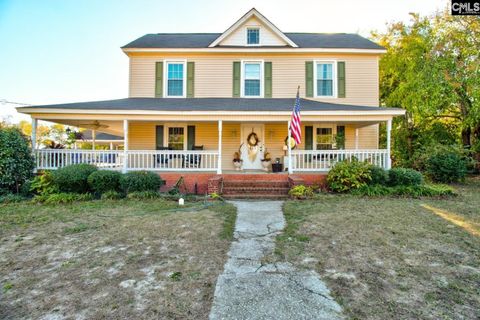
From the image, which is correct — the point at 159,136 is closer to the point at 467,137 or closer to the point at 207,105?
the point at 207,105

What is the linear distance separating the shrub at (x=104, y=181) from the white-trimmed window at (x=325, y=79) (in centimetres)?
987

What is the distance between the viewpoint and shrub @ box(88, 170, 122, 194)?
8697mm

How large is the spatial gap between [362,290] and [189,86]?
1168 cm

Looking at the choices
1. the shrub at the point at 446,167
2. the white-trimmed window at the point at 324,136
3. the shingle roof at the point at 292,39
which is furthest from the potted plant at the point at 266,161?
the shrub at the point at 446,167

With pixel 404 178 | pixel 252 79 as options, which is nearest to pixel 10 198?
pixel 252 79

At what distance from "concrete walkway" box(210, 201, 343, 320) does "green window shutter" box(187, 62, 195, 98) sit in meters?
9.65

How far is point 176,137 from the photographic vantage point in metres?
12.5

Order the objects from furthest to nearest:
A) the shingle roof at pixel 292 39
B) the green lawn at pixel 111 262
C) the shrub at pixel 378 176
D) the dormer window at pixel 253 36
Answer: the dormer window at pixel 253 36 → the shingle roof at pixel 292 39 → the shrub at pixel 378 176 → the green lawn at pixel 111 262

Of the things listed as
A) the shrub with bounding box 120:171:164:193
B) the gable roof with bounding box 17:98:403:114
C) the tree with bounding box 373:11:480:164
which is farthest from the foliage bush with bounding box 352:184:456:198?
the shrub with bounding box 120:171:164:193

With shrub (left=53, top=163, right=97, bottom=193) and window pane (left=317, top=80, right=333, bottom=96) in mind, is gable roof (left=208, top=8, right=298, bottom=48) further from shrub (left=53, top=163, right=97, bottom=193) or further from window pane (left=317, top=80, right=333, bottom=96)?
shrub (left=53, top=163, right=97, bottom=193)

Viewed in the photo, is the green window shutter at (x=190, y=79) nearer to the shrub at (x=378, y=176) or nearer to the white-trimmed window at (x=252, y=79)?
the white-trimmed window at (x=252, y=79)

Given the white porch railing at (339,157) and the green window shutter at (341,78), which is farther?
the green window shutter at (341,78)

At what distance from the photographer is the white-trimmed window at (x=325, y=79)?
1259cm

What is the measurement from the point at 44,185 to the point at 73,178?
1.05 m
